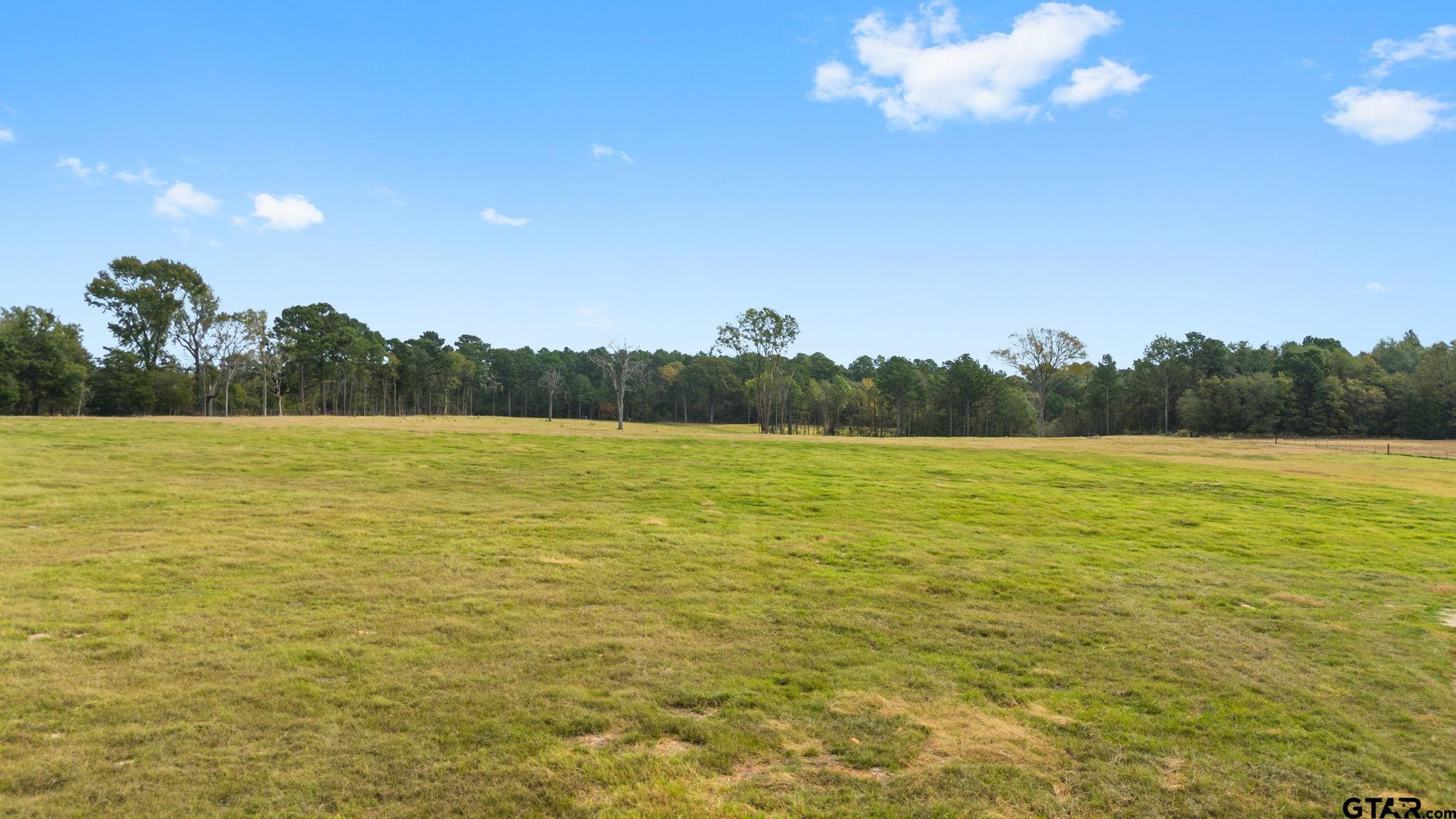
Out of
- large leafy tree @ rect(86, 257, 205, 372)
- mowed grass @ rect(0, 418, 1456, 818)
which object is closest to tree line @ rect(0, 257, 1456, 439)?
large leafy tree @ rect(86, 257, 205, 372)

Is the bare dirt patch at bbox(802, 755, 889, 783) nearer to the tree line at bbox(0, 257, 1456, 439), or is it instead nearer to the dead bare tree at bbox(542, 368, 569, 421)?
the tree line at bbox(0, 257, 1456, 439)

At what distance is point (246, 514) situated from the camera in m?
18.2

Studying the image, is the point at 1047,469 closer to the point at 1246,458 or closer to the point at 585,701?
the point at 1246,458

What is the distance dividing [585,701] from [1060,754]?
16.9 ft

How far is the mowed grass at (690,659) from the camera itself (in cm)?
670

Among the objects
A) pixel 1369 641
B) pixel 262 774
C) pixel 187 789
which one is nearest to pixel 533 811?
pixel 262 774

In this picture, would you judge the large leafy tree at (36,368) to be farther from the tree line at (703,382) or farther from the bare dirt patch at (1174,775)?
the bare dirt patch at (1174,775)

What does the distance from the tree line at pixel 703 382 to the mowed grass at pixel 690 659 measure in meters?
57.7

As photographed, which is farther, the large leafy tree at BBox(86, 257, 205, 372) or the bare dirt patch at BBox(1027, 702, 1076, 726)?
the large leafy tree at BBox(86, 257, 205, 372)

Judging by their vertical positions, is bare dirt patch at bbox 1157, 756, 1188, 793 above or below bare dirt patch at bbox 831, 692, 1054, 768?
below

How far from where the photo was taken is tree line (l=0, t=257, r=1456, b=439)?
274 ft

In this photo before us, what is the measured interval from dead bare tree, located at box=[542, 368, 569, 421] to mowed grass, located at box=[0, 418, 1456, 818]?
3892 inches

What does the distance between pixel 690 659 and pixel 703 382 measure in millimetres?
139127

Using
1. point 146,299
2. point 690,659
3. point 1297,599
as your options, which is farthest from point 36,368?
point 1297,599
